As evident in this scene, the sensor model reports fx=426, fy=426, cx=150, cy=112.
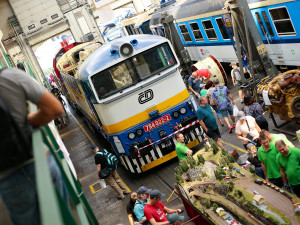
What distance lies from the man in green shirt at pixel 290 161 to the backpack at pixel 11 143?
548 centimetres

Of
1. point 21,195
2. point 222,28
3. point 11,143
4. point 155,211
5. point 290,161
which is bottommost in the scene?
point 155,211

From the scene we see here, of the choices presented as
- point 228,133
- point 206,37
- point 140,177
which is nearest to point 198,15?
point 206,37

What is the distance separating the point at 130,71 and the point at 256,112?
389 centimetres

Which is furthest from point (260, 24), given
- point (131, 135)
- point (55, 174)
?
point (55, 174)

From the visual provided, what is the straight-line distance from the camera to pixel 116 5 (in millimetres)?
42750

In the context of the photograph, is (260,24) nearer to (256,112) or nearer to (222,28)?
(222,28)

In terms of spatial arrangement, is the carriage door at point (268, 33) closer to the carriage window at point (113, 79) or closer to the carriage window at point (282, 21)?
the carriage window at point (282, 21)

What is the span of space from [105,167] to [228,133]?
→ 15.0 feet

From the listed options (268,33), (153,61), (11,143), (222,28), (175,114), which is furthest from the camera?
(222,28)

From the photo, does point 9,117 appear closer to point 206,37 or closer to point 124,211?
point 124,211

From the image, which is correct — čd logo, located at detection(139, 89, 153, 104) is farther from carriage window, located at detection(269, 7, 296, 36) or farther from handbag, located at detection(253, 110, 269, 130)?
carriage window, located at detection(269, 7, 296, 36)

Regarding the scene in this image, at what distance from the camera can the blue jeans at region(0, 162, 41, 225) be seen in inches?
104

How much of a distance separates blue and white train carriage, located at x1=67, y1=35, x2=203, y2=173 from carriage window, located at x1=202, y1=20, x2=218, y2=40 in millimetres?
7767

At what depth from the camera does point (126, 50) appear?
483 inches
